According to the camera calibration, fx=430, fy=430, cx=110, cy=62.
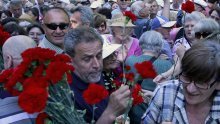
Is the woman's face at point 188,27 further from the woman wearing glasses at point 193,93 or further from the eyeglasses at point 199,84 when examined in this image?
the eyeglasses at point 199,84

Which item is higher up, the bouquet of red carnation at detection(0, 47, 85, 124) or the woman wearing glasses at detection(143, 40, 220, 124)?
the bouquet of red carnation at detection(0, 47, 85, 124)

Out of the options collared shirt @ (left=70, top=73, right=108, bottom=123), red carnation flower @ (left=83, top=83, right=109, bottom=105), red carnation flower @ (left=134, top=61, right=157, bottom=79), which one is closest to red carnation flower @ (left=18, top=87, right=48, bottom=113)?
red carnation flower @ (left=83, top=83, right=109, bottom=105)

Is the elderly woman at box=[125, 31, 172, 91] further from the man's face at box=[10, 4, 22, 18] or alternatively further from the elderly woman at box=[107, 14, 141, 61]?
the man's face at box=[10, 4, 22, 18]

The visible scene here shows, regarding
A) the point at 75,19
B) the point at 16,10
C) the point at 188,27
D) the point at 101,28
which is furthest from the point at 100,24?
the point at 16,10

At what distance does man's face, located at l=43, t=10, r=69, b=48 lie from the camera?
492 cm

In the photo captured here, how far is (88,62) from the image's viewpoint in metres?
2.97

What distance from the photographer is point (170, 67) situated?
180 inches

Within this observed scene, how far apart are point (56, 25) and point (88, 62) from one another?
2.12 m

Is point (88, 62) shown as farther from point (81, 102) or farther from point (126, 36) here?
point (126, 36)

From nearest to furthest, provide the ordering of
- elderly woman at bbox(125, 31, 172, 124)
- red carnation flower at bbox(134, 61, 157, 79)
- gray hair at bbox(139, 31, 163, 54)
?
red carnation flower at bbox(134, 61, 157, 79), elderly woman at bbox(125, 31, 172, 124), gray hair at bbox(139, 31, 163, 54)

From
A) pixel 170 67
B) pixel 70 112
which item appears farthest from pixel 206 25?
pixel 70 112

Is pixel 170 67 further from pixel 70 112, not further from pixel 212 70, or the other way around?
pixel 70 112

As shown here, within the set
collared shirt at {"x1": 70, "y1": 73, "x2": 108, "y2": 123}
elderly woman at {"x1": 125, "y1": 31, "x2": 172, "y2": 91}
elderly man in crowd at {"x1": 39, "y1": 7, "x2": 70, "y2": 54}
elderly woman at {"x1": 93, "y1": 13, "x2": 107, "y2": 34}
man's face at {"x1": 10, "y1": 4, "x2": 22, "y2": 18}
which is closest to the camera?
collared shirt at {"x1": 70, "y1": 73, "x2": 108, "y2": 123}

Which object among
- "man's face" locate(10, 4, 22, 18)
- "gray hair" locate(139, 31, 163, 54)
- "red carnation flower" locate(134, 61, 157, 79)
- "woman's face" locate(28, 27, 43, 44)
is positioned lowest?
"man's face" locate(10, 4, 22, 18)
